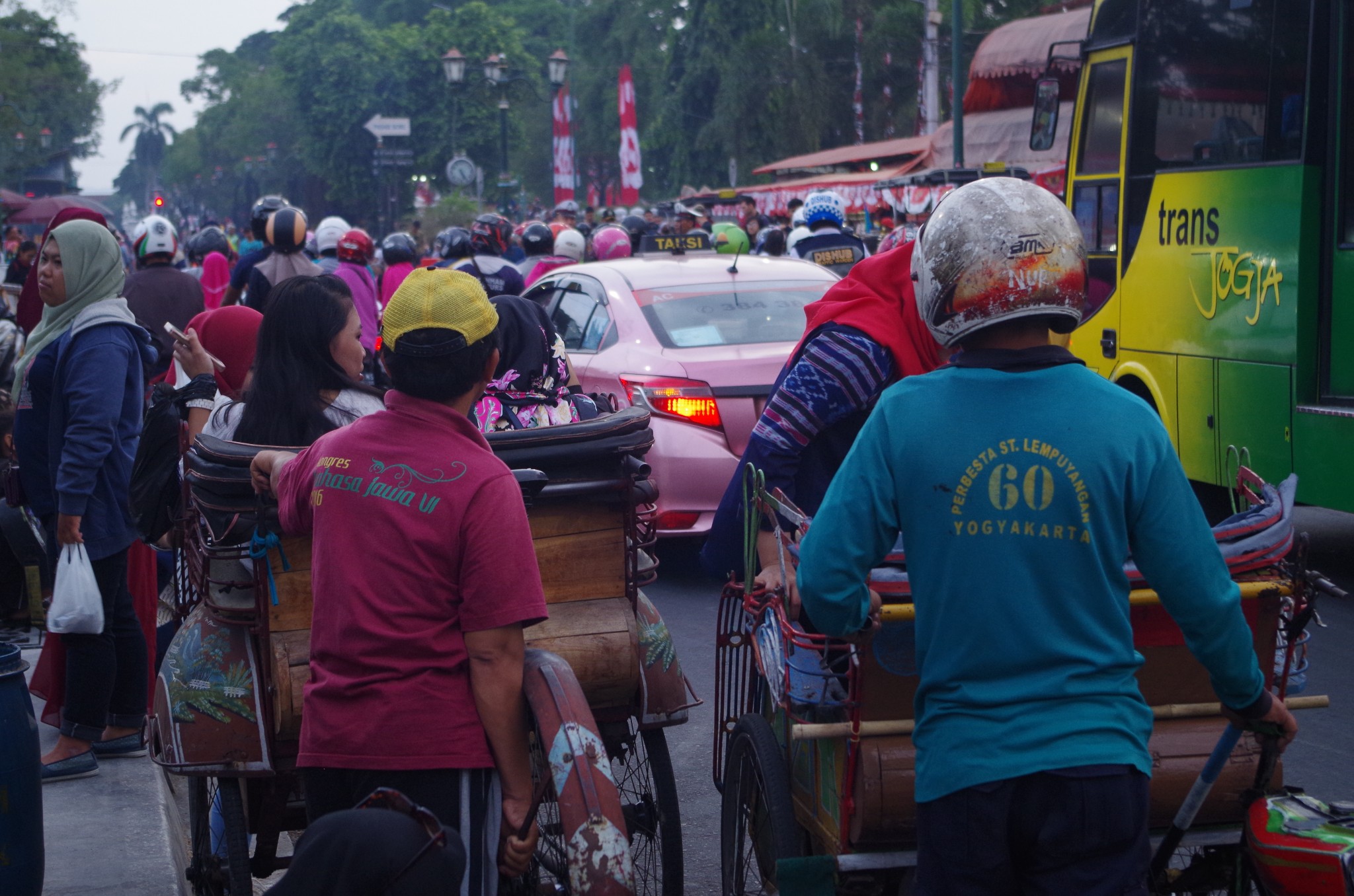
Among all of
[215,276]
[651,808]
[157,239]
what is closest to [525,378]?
[651,808]

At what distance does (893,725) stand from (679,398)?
5.11 meters

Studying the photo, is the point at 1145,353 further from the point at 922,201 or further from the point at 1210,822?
the point at 922,201

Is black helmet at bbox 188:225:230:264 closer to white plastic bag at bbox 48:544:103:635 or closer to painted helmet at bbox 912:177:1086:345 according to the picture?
white plastic bag at bbox 48:544:103:635

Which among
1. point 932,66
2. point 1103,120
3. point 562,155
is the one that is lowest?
point 1103,120

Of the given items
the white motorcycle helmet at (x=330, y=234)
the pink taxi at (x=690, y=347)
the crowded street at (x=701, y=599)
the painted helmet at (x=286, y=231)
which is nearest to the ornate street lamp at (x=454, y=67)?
the white motorcycle helmet at (x=330, y=234)

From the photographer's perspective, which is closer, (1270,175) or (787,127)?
(1270,175)

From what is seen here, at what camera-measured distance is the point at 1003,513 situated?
2209mm

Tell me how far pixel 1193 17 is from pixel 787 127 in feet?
122

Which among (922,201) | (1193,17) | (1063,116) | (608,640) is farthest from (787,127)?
(608,640)

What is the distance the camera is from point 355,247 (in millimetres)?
10055

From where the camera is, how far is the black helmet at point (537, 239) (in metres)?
12.3

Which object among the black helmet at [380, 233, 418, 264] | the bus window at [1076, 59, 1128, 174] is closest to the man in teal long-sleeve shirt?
the bus window at [1076, 59, 1128, 174]

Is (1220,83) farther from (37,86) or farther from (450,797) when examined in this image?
(37,86)

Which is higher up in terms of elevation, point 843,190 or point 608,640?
point 843,190
